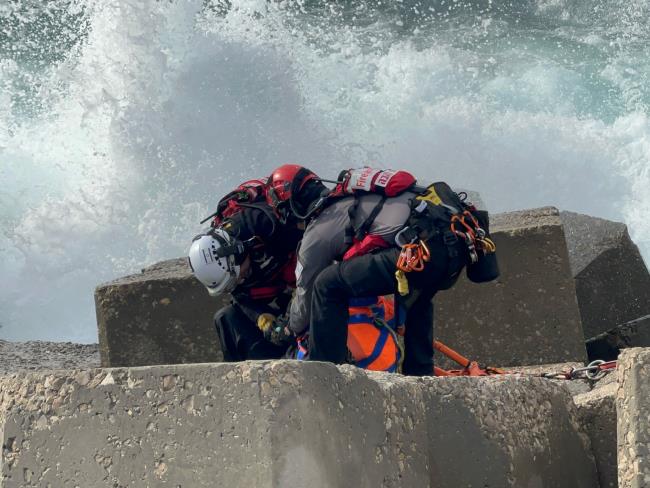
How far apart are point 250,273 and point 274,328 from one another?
25 centimetres

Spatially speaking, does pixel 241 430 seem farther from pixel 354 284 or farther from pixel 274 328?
pixel 274 328

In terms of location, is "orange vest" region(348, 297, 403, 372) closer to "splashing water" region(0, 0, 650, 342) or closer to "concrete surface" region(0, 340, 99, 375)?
"concrete surface" region(0, 340, 99, 375)

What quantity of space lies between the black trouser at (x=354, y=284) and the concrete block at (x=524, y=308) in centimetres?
94

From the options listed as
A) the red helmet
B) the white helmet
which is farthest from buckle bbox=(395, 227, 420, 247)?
the white helmet

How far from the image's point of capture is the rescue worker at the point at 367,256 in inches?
175

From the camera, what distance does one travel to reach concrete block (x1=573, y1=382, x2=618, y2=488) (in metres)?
3.31

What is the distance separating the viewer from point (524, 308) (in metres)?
5.50

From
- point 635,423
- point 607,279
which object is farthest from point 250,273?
point 635,423

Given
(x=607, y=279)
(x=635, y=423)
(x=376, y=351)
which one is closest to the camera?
(x=635, y=423)

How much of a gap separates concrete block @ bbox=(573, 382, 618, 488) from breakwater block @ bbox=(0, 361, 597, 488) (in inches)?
15.5

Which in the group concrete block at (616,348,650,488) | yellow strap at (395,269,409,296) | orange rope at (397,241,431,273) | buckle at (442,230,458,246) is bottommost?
concrete block at (616,348,650,488)

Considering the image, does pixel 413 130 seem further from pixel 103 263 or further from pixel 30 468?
pixel 30 468

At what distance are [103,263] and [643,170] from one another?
7.20 meters

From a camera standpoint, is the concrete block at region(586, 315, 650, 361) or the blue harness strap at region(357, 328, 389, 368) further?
the concrete block at region(586, 315, 650, 361)
